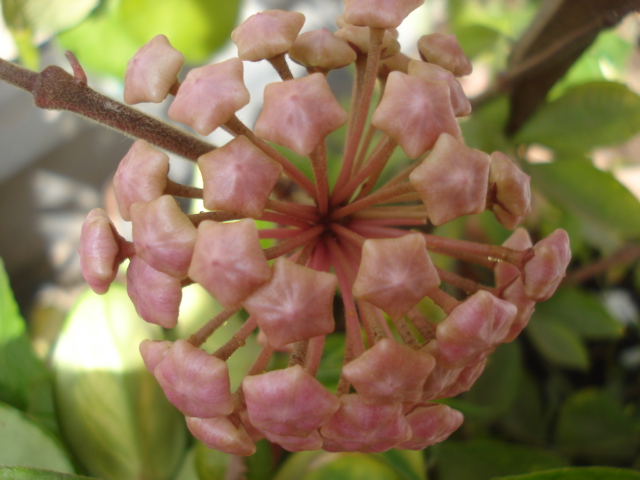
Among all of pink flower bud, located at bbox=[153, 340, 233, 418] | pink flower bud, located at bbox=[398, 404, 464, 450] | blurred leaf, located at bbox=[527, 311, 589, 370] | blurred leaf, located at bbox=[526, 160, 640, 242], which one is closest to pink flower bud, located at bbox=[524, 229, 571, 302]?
pink flower bud, located at bbox=[398, 404, 464, 450]

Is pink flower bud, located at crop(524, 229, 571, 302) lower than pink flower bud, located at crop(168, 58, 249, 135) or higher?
lower

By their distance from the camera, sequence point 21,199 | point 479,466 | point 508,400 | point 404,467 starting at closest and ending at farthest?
point 404,467
point 479,466
point 508,400
point 21,199

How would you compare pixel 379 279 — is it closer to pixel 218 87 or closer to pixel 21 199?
pixel 218 87

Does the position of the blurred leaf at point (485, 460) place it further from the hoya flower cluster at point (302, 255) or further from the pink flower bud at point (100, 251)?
the pink flower bud at point (100, 251)

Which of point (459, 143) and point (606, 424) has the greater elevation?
point (459, 143)

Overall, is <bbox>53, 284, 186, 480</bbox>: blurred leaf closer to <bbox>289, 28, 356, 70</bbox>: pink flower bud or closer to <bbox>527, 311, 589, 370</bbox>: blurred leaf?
<bbox>289, 28, 356, 70</bbox>: pink flower bud

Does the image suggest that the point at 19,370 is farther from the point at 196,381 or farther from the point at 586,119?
the point at 586,119

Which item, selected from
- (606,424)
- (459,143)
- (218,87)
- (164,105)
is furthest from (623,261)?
(164,105)
